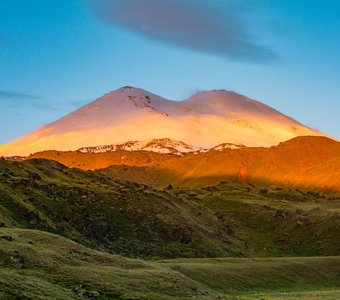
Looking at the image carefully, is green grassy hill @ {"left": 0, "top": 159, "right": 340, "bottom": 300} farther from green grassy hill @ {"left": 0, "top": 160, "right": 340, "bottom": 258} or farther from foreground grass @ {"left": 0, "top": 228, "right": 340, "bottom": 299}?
green grassy hill @ {"left": 0, "top": 160, "right": 340, "bottom": 258}

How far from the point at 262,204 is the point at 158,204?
49.5 m

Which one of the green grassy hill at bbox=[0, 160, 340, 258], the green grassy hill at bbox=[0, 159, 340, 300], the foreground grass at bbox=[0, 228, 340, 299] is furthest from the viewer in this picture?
the green grassy hill at bbox=[0, 160, 340, 258]

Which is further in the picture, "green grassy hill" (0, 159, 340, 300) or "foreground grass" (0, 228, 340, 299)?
"green grassy hill" (0, 159, 340, 300)

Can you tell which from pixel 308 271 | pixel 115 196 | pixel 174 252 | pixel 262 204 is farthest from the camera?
pixel 262 204

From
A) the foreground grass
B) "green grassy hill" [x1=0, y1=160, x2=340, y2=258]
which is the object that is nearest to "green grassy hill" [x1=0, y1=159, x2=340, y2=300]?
the foreground grass

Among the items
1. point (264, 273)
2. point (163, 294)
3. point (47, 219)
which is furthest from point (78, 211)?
→ point (163, 294)

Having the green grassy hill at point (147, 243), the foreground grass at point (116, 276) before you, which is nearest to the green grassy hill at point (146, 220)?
the green grassy hill at point (147, 243)

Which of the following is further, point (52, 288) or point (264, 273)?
point (264, 273)

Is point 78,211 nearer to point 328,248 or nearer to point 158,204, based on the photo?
point 158,204

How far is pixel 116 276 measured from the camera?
50.8m

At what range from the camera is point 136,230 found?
99.9 metres

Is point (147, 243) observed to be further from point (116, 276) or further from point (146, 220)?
point (116, 276)

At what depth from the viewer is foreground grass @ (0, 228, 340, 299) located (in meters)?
42.6

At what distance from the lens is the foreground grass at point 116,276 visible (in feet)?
140
